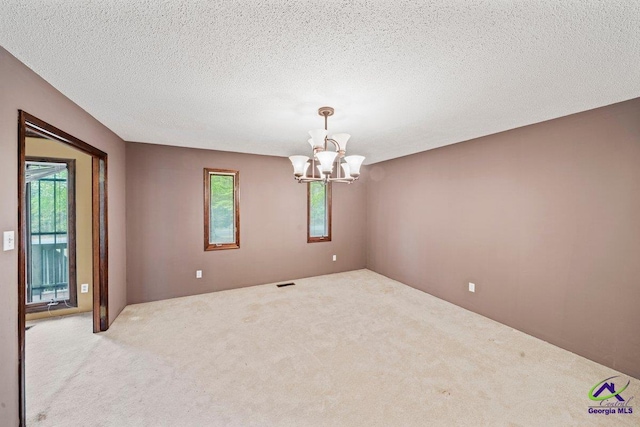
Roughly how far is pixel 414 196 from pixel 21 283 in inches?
182

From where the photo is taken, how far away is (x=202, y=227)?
13.8 feet

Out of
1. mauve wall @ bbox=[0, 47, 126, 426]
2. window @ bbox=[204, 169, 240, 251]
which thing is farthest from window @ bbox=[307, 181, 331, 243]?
mauve wall @ bbox=[0, 47, 126, 426]

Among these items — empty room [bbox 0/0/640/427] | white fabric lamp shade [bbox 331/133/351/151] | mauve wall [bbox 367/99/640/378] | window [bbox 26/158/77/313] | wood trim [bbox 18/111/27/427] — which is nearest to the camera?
empty room [bbox 0/0/640/427]

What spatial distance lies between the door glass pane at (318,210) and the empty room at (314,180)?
104 cm

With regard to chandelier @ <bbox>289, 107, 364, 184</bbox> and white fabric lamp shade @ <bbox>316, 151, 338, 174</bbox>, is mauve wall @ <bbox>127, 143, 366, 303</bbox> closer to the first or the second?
A: chandelier @ <bbox>289, 107, 364, 184</bbox>

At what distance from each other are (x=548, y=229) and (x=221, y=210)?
14.5 ft

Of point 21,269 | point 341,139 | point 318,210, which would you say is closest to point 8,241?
point 21,269

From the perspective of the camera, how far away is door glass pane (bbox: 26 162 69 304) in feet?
11.0

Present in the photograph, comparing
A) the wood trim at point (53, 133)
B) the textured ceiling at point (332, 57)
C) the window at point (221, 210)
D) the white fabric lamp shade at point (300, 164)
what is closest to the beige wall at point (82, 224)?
the wood trim at point (53, 133)

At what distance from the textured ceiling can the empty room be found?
2 centimetres

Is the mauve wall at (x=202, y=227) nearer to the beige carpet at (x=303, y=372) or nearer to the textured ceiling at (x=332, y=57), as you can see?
the beige carpet at (x=303, y=372)

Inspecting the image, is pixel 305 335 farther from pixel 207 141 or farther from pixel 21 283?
pixel 207 141

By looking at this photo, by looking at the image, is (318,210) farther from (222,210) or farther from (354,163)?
(354,163)

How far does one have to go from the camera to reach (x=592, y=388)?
207 cm
